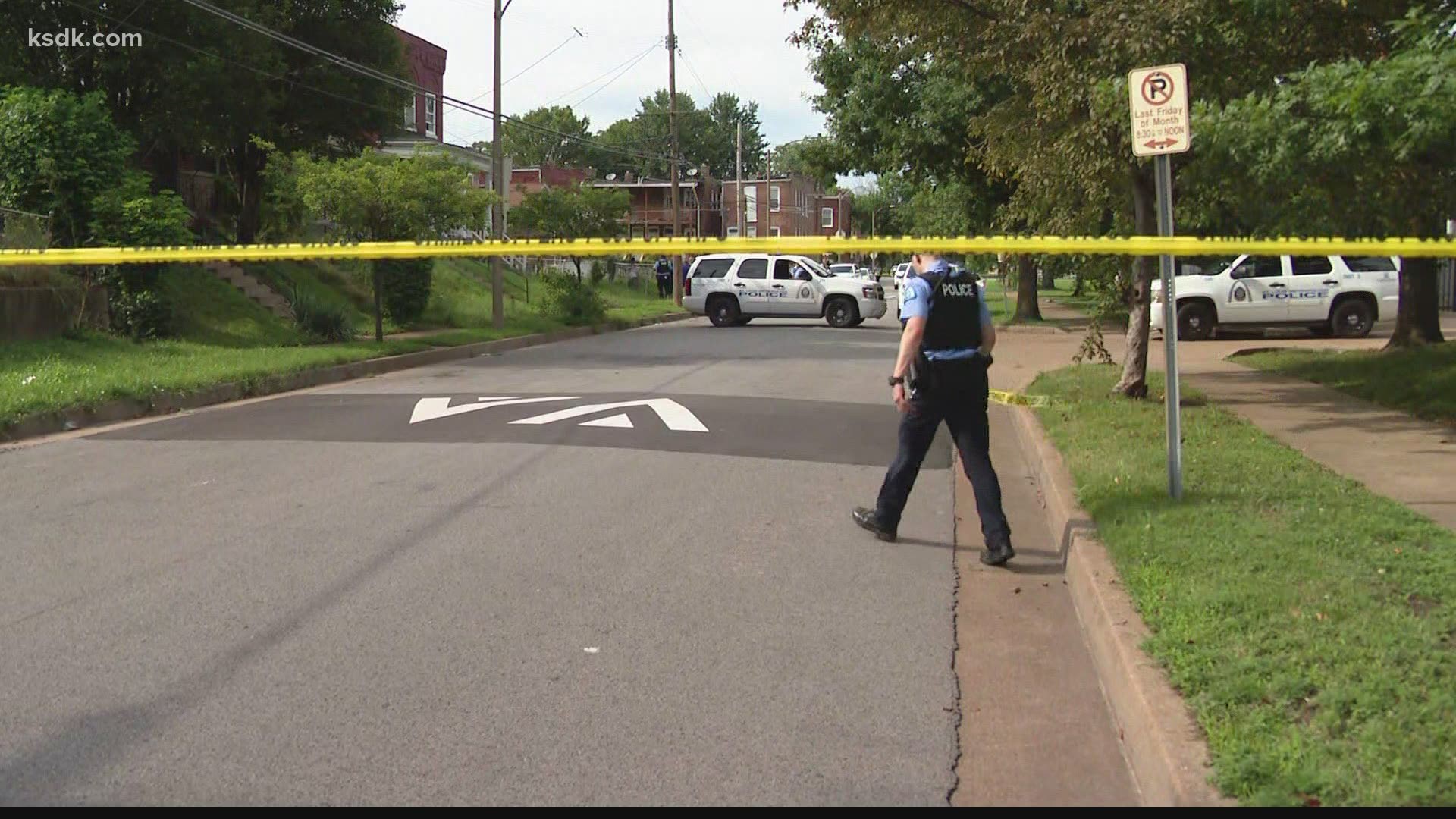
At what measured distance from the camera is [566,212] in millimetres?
40188

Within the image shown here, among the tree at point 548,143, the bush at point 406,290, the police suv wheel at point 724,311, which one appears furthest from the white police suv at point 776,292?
the tree at point 548,143

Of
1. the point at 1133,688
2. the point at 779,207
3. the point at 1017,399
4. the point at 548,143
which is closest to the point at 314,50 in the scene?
the point at 1017,399

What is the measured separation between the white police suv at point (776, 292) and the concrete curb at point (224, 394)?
9.09m

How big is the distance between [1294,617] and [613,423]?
804 cm

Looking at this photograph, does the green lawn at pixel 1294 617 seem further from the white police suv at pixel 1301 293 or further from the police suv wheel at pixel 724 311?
the police suv wheel at pixel 724 311

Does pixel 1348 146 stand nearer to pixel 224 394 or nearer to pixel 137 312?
pixel 224 394

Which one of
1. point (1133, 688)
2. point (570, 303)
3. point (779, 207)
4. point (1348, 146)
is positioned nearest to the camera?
point (1133, 688)

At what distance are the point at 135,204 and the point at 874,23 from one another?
10776 mm

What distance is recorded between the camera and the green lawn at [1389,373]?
1252 centimetres

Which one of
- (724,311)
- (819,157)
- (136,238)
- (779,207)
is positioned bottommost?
(724,311)

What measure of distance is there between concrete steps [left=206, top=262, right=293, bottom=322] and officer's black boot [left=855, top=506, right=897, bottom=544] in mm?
19445

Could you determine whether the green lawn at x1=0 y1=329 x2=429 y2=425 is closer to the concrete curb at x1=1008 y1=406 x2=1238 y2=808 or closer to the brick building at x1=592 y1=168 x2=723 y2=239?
the concrete curb at x1=1008 y1=406 x2=1238 y2=808

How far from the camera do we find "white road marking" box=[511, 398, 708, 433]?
1247 cm

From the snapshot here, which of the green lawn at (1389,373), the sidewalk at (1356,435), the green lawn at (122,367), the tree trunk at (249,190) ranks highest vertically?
the tree trunk at (249,190)
